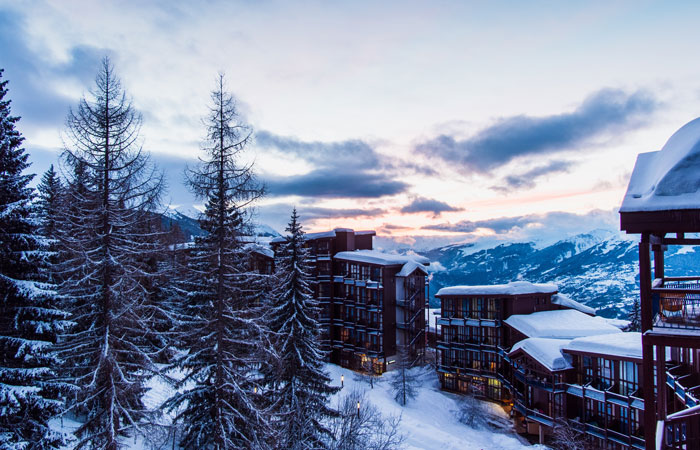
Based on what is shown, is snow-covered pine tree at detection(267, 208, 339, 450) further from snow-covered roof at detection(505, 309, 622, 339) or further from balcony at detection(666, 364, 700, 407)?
snow-covered roof at detection(505, 309, 622, 339)

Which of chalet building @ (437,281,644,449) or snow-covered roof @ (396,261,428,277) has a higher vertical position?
snow-covered roof @ (396,261,428,277)

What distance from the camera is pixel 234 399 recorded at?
17141 mm

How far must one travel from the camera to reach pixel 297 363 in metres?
23.0

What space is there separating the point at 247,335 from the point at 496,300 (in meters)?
28.8

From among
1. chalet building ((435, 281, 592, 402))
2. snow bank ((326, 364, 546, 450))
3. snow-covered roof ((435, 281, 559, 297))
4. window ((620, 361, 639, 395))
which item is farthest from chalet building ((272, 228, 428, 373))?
window ((620, 361, 639, 395))

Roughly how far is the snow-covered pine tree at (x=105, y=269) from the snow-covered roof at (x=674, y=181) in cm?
1416

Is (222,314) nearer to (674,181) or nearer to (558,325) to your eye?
(674,181)

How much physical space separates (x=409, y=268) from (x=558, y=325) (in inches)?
600

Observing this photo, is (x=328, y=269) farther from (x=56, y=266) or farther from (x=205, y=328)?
(x=56, y=266)

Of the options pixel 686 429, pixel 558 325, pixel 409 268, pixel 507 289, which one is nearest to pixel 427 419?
pixel 507 289

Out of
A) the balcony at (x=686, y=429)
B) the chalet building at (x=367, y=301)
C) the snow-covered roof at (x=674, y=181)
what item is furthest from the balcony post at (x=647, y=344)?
the chalet building at (x=367, y=301)

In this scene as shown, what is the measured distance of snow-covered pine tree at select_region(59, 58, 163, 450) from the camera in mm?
14250

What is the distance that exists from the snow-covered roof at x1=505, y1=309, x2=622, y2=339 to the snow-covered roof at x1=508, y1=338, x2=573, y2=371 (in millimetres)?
1918

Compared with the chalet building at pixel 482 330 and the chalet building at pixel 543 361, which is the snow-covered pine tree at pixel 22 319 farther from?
the chalet building at pixel 482 330
